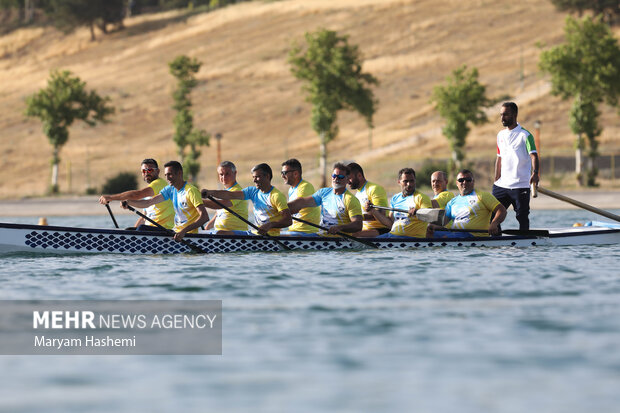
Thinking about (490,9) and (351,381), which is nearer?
(351,381)

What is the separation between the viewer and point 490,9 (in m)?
113

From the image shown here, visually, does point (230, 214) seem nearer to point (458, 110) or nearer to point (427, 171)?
point (427, 171)

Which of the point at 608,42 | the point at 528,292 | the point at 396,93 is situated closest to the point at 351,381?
the point at 528,292

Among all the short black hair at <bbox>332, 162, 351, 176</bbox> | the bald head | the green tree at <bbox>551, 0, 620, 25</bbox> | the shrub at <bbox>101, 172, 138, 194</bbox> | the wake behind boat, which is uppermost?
the green tree at <bbox>551, 0, 620, 25</bbox>

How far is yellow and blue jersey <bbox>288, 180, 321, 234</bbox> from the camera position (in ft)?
54.6

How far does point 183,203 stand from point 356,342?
8.23 m

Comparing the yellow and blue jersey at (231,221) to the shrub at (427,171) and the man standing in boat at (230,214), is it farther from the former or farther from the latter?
the shrub at (427,171)

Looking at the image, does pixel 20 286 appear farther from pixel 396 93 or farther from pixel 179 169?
pixel 396 93

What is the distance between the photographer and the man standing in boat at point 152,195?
54.1ft

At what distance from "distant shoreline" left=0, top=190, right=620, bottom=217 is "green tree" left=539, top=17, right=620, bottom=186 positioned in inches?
332

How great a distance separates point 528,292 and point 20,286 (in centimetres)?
583

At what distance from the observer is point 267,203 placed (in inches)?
652

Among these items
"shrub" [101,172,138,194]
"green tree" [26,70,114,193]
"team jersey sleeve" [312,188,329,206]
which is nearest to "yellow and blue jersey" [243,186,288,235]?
"team jersey sleeve" [312,188,329,206]

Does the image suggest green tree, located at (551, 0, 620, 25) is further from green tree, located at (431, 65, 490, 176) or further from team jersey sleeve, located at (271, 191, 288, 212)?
team jersey sleeve, located at (271, 191, 288, 212)
